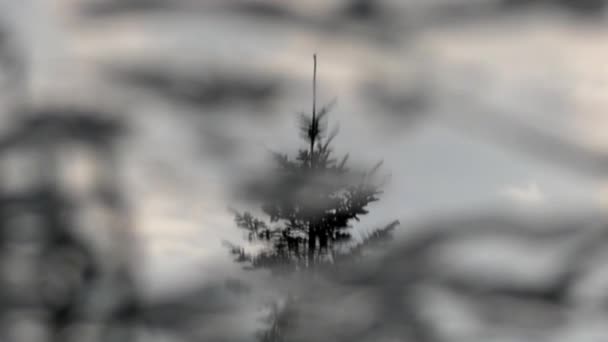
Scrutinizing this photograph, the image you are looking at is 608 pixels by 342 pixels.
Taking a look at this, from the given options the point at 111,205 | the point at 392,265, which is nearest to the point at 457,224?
the point at 392,265

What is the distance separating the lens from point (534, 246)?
11.1 inches

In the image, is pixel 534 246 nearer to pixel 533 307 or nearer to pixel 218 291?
pixel 533 307

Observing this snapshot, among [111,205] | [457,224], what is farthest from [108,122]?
[457,224]

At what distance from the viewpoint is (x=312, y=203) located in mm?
326

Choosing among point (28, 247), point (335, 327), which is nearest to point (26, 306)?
point (28, 247)

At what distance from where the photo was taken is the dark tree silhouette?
32cm

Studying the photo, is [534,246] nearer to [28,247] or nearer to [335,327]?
[335,327]

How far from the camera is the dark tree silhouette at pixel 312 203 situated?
32 centimetres

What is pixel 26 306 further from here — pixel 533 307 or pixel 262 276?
pixel 533 307

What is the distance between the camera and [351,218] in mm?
346

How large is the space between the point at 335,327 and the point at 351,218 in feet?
0.17

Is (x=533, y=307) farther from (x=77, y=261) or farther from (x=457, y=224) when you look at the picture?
(x=77, y=261)

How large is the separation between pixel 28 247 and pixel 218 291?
9 centimetres

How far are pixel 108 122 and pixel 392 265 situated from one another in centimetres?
13
